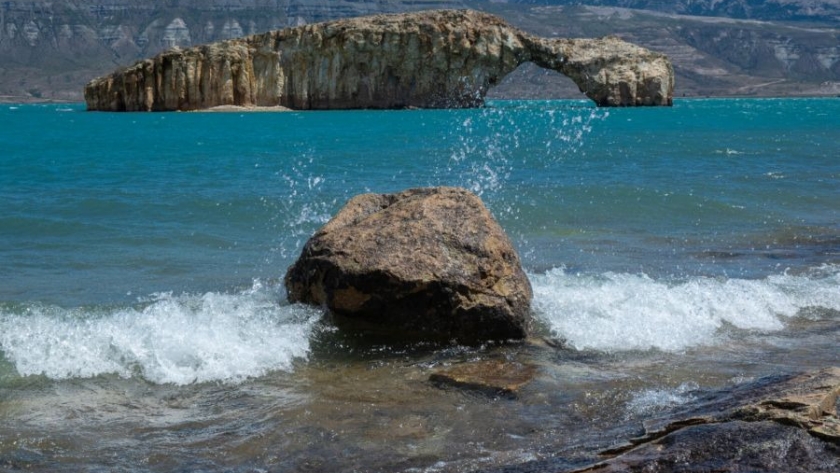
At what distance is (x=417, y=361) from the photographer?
8.05 m

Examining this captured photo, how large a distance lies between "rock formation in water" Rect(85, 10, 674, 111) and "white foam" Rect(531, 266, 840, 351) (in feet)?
230

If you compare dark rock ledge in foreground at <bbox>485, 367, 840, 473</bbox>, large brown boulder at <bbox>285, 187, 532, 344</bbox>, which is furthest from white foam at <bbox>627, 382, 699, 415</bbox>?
large brown boulder at <bbox>285, 187, 532, 344</bbox>

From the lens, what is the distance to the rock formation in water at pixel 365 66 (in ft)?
260

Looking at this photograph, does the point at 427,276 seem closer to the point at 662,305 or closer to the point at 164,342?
the point at 164,342

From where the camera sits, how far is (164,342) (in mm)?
8344

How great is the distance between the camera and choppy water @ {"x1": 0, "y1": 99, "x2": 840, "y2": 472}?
6312 mm

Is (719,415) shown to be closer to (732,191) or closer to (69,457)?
(69,457)

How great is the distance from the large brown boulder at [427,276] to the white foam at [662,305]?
83cm

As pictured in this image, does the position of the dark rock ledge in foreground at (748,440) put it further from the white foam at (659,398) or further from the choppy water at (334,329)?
the white foam at (659,398)

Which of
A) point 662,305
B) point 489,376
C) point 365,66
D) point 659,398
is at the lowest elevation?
point 365,66

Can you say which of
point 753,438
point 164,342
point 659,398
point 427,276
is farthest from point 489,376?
point 164,342

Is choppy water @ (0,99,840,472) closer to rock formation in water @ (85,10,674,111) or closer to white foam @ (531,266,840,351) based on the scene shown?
white foam @ (531,266,840,351)

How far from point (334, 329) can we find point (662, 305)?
3571mm

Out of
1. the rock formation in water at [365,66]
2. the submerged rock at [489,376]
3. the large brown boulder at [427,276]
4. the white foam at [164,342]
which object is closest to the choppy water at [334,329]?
the white foam at [164,342]
